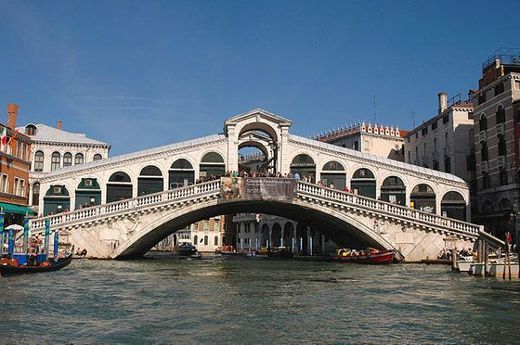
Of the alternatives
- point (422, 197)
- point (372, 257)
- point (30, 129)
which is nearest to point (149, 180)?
point (372, 257)

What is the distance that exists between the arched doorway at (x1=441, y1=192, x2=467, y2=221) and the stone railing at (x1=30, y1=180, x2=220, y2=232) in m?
14.4

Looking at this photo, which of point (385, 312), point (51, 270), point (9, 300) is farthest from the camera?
point (51, 270)

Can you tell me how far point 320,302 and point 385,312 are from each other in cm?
206

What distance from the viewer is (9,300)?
14109mm

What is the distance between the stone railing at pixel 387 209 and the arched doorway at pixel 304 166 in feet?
15.7

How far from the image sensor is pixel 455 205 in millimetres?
35000

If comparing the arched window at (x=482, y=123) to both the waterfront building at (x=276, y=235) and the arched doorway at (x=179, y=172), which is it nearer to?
the waterfront building at (x=276, y=235)

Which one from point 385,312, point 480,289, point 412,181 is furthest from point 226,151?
point 385,312

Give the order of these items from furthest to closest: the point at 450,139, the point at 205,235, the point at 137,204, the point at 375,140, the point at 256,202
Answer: the point at 205,235 → the point at 375,140 → the point at 450,139 → the point at 256,202 → the point at 137,204

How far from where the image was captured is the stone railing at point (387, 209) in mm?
30114

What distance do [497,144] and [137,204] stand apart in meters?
20.1

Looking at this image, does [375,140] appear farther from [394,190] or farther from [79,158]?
[79,158]

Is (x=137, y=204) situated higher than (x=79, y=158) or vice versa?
(x=79, y=158)

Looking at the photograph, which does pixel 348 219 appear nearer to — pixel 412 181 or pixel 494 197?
pixel 412 181
